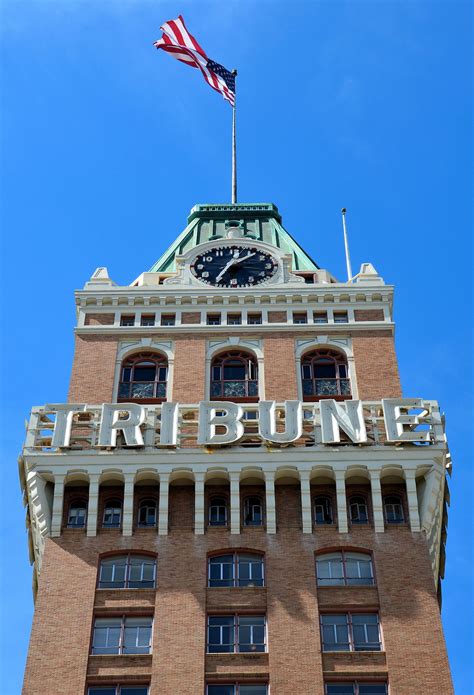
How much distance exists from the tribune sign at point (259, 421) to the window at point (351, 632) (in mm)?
7366

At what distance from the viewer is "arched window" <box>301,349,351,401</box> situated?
60.5 meters

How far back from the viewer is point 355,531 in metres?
53.5

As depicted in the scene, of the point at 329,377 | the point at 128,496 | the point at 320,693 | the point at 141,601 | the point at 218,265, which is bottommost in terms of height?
the point at 320,693

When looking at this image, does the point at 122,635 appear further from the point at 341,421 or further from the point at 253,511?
the point at 341,421

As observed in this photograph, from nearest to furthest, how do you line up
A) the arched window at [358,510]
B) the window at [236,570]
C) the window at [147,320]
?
the window at [236,570]
the arched window at [358,510]
the window at [147,320]

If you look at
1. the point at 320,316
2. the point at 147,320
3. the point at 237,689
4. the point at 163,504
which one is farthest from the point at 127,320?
the point at 237,689

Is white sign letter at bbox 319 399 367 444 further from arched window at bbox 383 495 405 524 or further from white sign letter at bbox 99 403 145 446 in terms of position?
white sign letter at bbox 99 403 145 446

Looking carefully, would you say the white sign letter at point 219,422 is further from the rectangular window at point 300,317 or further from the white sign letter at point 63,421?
the rectangular window at point 300,317

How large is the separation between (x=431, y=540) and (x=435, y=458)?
3.19m

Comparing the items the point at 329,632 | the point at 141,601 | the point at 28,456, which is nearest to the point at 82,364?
the point at 28,456

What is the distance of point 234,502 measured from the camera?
177 ft

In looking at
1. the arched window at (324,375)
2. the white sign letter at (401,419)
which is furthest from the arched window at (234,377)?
the white sign letter at (401,419)

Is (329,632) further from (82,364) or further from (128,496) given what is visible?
(82,364)

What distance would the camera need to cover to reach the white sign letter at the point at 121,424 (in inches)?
2175
